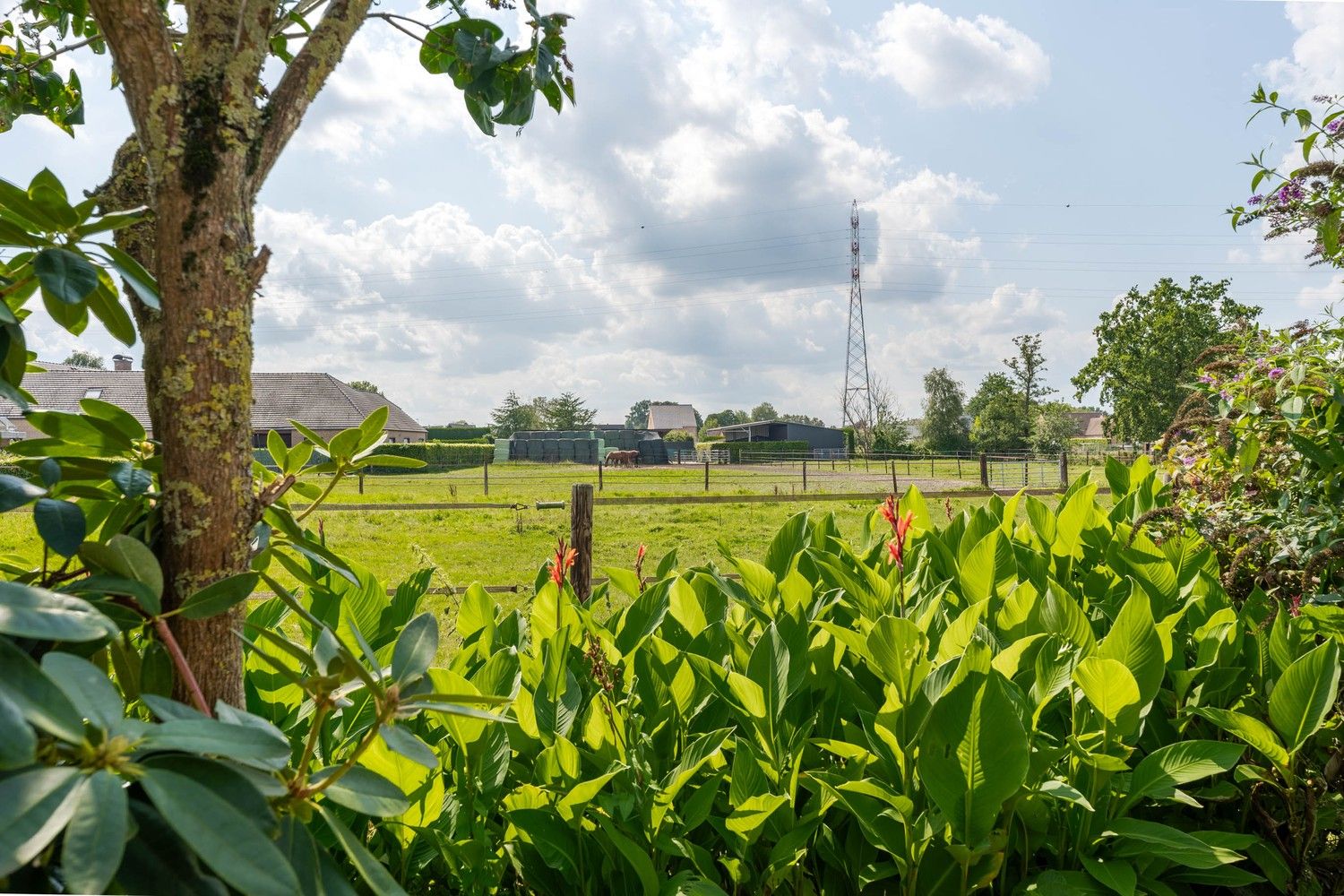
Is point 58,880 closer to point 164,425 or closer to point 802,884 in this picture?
point 164,425

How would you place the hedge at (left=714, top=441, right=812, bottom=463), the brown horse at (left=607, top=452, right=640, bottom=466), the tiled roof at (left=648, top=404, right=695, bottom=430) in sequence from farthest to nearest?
the tiled roof at (left=648, top=404, right=695, bottom=430) → the hedge at (left=714, top=441, right=812, bottom=463) → the brown horse at (left=607, top=452, right=640, bottom=466)

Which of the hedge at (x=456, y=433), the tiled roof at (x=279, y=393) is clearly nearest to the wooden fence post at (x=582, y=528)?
the tiled roof at (x=279, y=393)

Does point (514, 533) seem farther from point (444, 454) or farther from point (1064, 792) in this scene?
point (444, 454)

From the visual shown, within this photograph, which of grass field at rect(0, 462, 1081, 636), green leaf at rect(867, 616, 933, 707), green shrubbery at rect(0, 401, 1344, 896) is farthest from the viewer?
grass field at rect(0, 462, 1081, 636)

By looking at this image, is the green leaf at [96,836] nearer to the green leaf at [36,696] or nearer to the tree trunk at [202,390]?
the green leaf at [36,696]

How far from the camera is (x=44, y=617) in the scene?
0.48m

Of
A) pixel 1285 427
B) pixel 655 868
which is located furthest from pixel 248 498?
pixel 1285 427

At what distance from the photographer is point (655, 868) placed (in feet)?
4.00

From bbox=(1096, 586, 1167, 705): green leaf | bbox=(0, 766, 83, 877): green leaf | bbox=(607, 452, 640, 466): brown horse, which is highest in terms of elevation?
bbox=(0, 766, 83, 877): green leaf

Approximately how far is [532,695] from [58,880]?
0.86 meters

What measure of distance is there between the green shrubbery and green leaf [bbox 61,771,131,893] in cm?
2

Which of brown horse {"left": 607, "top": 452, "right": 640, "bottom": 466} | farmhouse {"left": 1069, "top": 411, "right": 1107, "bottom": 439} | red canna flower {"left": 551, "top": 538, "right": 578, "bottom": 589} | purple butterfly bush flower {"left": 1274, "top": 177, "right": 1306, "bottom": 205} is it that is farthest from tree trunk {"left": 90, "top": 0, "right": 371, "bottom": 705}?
farmhouse {"left": 1069, "top": 411, "right": 1107, "bottom": 439}

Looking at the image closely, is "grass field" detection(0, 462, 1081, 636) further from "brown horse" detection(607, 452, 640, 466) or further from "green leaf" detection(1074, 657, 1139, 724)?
"brown horse" detection(607, 452, 640, 466)

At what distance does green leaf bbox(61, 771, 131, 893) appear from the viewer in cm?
41
